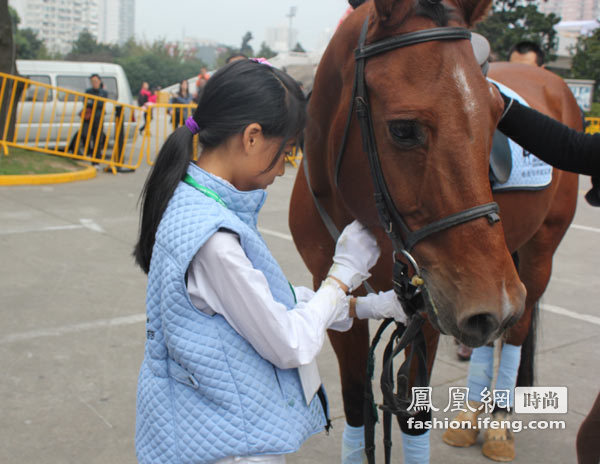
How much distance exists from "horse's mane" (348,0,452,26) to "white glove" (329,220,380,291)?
64cm

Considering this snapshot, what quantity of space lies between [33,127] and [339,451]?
10868 mm

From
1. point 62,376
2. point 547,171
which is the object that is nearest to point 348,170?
point 547,171

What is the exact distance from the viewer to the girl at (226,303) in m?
1.50

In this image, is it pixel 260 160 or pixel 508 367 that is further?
pixel 508 367

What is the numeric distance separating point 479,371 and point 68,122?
36.3ft

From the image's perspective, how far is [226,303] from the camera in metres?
1.51

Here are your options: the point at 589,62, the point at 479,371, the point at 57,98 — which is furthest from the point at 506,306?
the point at 589,62

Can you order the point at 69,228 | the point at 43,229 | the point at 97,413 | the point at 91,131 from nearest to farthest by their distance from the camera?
the point at 97,413, the point at 43,229, the point at 69,228, the point at 91,131

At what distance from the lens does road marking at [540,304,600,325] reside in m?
5.02

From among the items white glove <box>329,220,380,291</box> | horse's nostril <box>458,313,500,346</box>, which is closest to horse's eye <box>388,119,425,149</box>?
white glove <box>329,220,380,291</box>

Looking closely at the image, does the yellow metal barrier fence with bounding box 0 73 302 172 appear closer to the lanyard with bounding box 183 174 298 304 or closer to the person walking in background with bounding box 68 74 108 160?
the person walking in background with bounding box 68 74 108 160

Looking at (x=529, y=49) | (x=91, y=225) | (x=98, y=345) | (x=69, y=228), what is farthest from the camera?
(x=91, y=225)

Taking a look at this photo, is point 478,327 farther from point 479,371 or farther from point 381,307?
point 479,371

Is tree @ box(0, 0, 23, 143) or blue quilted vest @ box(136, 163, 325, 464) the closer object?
blue quilted vest @ box(136, 163, 325, 464)
